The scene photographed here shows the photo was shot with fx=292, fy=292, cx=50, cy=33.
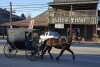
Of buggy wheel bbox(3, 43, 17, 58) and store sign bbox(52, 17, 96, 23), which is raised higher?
store sign bbox(52, 17, 96, 23)

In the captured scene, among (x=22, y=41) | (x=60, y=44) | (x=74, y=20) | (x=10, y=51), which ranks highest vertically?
(x=74, y=20)

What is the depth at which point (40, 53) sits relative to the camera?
17.6 metres

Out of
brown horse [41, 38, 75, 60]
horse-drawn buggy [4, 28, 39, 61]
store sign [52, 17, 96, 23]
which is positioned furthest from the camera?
store sign [52, 17, 96, 23]

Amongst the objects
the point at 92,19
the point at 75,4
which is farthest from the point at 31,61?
the point at 75,4

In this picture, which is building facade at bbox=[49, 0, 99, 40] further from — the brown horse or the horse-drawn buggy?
the brown horse

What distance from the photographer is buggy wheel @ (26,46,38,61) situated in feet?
54.6

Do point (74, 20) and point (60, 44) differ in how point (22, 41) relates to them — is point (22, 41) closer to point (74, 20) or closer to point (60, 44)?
point (60, 44)

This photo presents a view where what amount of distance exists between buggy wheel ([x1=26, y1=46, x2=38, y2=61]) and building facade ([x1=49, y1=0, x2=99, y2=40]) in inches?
1245

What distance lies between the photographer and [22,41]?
1773 centimetres

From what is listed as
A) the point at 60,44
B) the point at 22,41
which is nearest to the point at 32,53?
the point at 22,41

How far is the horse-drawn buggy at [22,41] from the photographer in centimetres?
1715

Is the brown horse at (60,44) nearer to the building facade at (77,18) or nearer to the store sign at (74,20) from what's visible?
the building facade at (77,18)

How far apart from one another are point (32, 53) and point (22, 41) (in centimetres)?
145

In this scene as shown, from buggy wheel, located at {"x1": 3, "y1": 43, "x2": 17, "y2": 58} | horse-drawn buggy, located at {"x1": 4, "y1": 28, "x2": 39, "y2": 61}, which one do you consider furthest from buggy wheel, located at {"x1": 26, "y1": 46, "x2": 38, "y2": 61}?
buggy wheel, located at {"x1": 3, "y1": 43, "x2": 17, "y2": 58}
